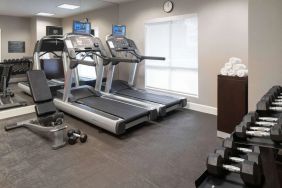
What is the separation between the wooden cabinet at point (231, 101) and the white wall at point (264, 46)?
39 centimetres

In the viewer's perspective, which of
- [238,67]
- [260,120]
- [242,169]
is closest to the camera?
[242,169]

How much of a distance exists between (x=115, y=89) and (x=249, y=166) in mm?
4742

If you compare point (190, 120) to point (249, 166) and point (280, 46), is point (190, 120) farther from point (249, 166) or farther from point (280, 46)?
point (249, 166)

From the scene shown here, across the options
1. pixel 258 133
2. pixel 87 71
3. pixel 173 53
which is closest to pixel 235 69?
pixel 258 133

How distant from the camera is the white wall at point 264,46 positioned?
2412 mm

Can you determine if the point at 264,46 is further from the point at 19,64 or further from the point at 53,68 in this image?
the point at 19,64

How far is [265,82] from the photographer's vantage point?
8.34 feet

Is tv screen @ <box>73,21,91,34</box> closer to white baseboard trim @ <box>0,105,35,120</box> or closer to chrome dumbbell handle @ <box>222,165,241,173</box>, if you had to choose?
white baseboard trim @ <box>0,105,35,120</box>

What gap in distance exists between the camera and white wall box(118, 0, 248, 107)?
160 inches

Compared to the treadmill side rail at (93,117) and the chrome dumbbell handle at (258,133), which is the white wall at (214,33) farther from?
the chrome dumbbell handle at (258,133)

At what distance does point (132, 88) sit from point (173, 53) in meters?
1.40


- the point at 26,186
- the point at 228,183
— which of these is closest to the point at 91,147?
the point at 26,186

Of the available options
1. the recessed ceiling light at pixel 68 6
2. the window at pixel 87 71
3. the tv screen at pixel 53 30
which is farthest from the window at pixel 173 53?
the tv screen at pixel 53 30

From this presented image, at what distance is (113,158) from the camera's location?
280cm
